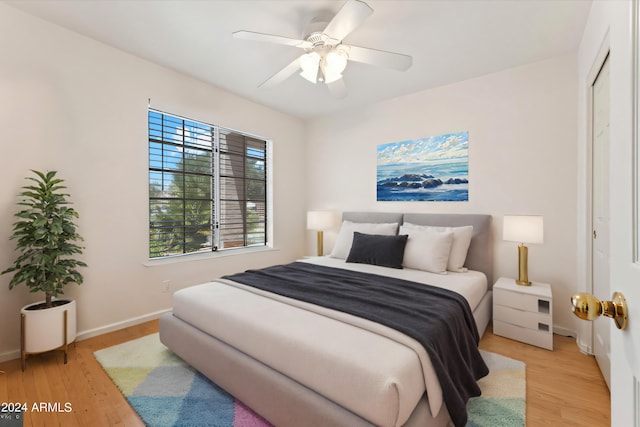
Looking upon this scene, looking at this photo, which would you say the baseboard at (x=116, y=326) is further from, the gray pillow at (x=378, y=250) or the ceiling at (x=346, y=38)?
the ceiling at (x=346, y=38)

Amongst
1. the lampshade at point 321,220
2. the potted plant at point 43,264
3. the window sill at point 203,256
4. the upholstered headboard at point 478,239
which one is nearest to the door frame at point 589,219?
the upholstered headboard at point 478,239

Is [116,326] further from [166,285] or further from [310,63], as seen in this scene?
[310,63]

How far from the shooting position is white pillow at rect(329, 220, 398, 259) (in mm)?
3295

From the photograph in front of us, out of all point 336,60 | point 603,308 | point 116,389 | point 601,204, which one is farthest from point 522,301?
point 116,389

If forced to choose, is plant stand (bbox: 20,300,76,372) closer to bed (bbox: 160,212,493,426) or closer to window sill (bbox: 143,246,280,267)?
bed (bbox: 160,212,493,426)

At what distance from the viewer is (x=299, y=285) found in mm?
2201

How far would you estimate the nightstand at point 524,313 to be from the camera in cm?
236

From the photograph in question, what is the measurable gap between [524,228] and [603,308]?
231cm

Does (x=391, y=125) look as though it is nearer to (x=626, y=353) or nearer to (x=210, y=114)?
(x=210, y=114)

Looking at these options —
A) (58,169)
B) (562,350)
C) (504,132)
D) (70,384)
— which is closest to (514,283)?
(562,350)

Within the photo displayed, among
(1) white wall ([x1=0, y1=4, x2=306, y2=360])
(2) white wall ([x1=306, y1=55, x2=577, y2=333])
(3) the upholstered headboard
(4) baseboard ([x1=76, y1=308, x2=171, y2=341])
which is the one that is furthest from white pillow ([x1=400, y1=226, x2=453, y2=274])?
(4) baseboard ([x1=76, y1=308, x2=171, y2=341])

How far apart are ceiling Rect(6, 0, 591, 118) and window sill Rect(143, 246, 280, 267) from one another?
2043 millimetres

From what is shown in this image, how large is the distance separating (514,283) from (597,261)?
0.67 m

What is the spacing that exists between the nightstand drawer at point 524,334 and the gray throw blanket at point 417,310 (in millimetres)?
787
